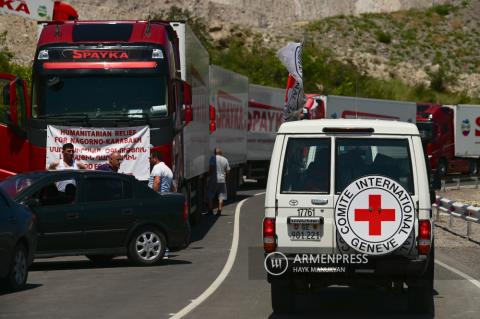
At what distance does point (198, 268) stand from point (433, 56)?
99731 mm

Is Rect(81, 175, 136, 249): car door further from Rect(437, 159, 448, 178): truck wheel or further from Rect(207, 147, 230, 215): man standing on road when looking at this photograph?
Rect(437, 159, 448, 178): truck wheel

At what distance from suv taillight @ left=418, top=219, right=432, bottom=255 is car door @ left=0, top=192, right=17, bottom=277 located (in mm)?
5466

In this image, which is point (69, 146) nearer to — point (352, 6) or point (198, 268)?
point (198, 268)

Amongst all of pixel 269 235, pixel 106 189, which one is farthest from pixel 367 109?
pixel 269 235

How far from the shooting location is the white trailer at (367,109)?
4975 cm

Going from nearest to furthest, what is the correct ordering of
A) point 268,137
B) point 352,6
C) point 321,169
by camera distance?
point 321,169 < point 268,137 < point 352,6

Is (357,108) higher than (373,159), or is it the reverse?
(357,108)

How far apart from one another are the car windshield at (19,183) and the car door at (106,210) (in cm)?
72

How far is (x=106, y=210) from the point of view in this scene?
59.8 feet

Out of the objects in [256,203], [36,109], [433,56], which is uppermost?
[433,56]

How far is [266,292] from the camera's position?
15180 millimetres

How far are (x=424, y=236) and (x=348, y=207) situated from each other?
80 cm

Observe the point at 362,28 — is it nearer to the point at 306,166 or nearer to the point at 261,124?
the point at 261,124

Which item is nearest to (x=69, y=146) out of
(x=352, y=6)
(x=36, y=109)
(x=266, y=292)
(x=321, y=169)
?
(x=36, y=109)
